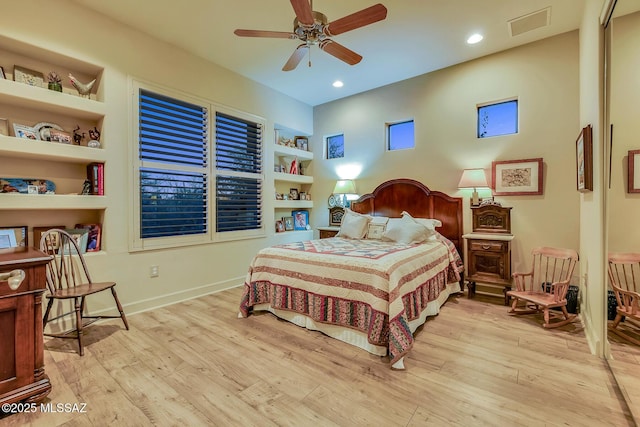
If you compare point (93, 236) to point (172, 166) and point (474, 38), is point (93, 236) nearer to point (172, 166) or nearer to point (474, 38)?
point (172, 166)

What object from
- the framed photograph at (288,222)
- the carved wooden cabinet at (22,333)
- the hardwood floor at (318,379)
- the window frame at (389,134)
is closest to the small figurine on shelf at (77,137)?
the carved wooden cabinet at (22,333)

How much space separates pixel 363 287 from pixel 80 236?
2.81 metres

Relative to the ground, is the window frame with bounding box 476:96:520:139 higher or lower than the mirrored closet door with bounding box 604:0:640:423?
higher

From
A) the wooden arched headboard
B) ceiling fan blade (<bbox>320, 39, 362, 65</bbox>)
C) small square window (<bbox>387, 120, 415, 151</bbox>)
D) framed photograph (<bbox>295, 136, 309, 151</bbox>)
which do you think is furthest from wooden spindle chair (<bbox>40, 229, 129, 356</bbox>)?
small square window (<bbox>387, 120, 415, 151</bbox>)

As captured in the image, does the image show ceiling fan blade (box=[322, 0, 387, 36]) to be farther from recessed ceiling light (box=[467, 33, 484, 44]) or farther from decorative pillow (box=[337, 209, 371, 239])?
decorative pillow (box=[337, 209, 371, 239])

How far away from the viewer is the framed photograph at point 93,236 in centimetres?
299

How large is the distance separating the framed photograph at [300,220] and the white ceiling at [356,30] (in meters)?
2.38

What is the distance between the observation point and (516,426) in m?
1.52

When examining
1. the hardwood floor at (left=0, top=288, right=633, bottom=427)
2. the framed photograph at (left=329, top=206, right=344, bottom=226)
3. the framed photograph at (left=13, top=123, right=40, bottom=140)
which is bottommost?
the hardwood floor at (left=0, top=288, right=633, bottom=427)

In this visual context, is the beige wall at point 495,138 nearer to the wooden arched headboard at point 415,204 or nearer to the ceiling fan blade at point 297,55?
the wooden arched headboard at point 415,204

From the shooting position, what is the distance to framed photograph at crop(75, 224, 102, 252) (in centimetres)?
299

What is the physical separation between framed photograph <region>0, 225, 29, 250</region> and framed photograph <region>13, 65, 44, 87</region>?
1308 mm

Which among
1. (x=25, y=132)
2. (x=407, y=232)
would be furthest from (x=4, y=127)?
(x=407, y=232)

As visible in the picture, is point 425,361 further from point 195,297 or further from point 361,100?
point 361,100
